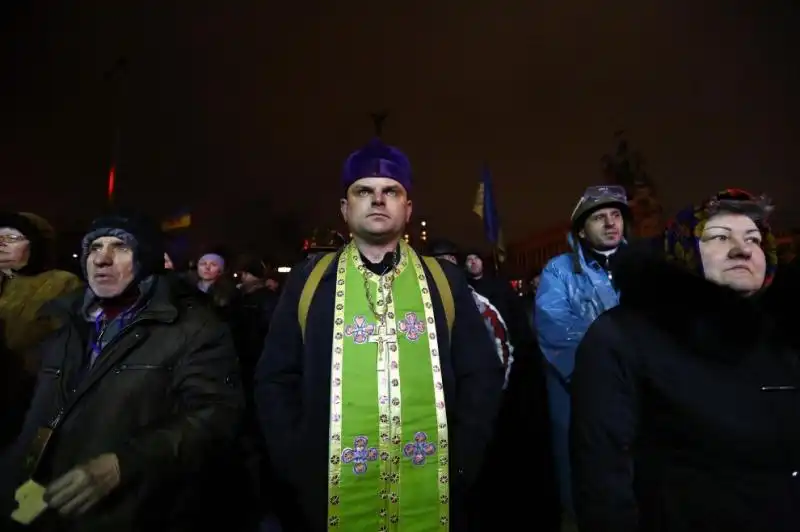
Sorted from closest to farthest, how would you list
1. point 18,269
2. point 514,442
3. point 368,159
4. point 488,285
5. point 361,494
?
point 361,494, point 368,159, point 18,269, point 514,442, point 488,285

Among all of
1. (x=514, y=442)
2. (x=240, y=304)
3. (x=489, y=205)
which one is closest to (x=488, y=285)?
(x=514, y=442)

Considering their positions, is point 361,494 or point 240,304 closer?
point 361,494

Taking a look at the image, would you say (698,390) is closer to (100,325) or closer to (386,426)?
(386,426)

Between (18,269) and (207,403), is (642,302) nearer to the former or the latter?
(207,403)

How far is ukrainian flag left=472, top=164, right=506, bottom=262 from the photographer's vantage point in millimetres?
9984

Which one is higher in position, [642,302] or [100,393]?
[642,302]

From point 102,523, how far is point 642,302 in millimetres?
2217

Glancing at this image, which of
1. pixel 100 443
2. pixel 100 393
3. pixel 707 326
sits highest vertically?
pixel 707 326

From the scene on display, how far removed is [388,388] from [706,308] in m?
1.30

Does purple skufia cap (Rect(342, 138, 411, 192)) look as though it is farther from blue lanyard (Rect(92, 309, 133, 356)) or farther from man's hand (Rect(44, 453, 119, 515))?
man's hand (Rect(44, 453, 119, 515))

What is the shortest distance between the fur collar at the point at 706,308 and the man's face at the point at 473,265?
5125mm

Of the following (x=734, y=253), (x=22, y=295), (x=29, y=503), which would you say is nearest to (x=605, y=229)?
(x=734, y=253)

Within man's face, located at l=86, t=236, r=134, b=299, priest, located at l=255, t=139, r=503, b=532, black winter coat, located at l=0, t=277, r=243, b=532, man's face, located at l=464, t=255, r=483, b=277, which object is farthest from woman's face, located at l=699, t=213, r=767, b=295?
man's face, located at l=464, t=255, r=483, b=277

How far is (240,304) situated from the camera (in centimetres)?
588
